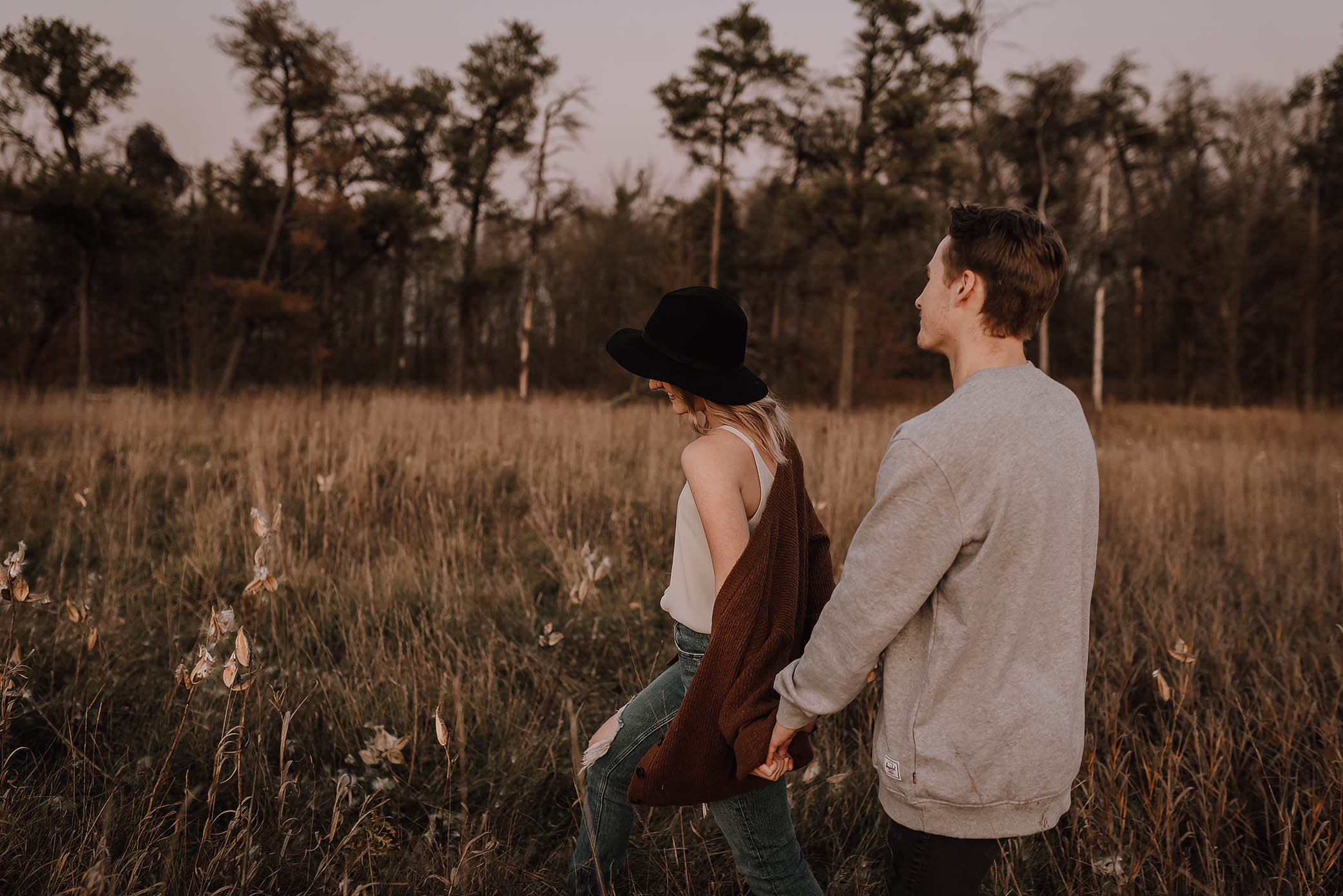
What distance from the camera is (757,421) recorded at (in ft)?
5.09

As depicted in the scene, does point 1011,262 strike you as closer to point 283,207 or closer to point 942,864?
point 942,864

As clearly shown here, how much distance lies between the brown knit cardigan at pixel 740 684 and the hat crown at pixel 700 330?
29cm

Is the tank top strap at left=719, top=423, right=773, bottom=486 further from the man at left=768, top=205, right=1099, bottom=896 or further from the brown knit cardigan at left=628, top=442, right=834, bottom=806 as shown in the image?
the man at left=768, top=205, right=1099, bottom=896

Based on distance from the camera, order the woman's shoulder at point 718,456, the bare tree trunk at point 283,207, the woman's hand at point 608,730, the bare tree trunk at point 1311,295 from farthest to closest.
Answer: the bare tree trunk at point 1311,295 → the bare tree trunk at point 283,207 → the woman's hand at point 608,730 → the woman's shoulder at point 718,456

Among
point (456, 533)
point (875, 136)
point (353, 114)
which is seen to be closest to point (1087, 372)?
point (875, 136)

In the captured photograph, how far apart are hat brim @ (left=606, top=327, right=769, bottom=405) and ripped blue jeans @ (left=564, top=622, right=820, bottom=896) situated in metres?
0.53

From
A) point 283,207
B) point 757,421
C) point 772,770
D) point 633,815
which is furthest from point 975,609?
point 283,207

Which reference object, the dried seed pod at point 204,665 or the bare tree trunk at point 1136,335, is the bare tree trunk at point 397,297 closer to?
the dried seed pod at point 204,665

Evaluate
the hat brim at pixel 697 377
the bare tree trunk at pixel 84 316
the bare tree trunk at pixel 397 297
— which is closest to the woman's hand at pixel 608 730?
the hat brim at pixel 697 377

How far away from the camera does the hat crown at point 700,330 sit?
1.52 m

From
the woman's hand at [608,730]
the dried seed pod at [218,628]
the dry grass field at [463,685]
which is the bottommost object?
the dry grass field at [463,685]

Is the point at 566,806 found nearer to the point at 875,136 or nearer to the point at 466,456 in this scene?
the point at 466,456

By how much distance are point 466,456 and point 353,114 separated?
1627cm

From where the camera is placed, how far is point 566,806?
254cm
